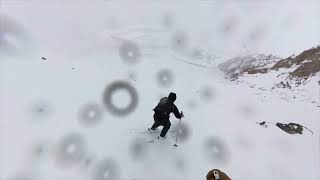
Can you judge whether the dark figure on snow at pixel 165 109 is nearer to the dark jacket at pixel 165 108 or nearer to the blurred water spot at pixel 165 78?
the dark jacket at pixel 165 108

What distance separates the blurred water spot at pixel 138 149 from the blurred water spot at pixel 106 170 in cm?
69

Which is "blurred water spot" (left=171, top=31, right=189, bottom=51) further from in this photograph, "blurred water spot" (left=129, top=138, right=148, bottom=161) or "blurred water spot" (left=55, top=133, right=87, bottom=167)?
"blurred water spot" (left=55, top=133, right=87, bottom=167)

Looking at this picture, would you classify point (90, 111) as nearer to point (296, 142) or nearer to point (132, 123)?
point (132, 123)

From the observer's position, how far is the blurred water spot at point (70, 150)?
869 centimetres

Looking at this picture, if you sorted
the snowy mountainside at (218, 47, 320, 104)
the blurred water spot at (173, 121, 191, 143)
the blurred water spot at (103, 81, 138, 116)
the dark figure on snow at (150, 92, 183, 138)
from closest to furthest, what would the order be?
the dark figure on snow at (150, 92, 183, 138) < the blurred water spot at (173, 121, 191, 143) < the blurred water spot at (103, 81, 138, 116) < the snowy mountainside at (218, 47, 320, 104)

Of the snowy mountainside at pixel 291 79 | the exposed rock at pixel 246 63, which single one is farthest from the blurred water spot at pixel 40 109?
the exposed rock at pixel 246 63

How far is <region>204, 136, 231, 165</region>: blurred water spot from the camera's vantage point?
9352 mm

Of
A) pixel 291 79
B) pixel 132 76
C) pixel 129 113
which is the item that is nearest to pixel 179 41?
pixel 132 76

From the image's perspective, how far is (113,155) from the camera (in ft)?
29.7

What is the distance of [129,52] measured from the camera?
91.8ft

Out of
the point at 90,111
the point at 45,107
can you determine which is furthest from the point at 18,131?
the point at 90,111

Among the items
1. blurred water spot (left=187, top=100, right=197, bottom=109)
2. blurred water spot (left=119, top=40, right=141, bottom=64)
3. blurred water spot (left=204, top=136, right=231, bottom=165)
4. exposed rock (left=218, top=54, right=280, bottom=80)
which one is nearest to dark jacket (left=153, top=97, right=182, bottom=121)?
blurred water spot (left=204, top=136, right=231, bottom=165)

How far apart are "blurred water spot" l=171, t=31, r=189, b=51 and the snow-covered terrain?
2151 mm

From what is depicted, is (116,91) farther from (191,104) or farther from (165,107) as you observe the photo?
(165,107)
